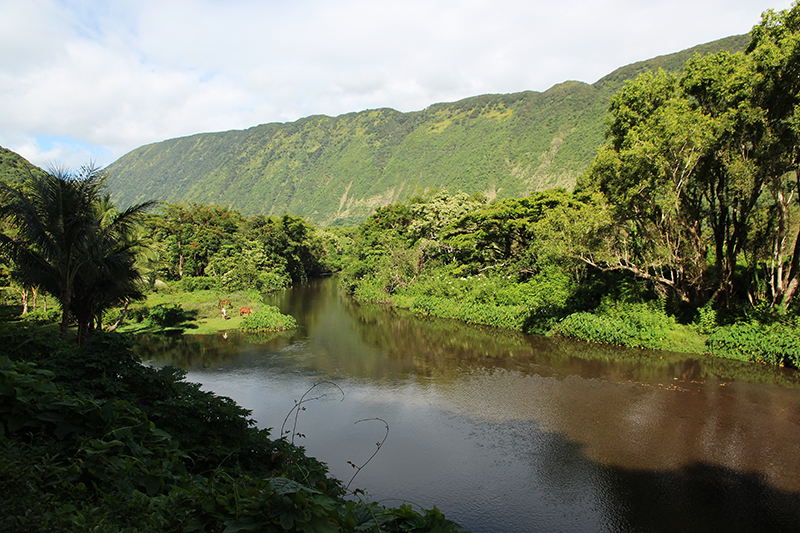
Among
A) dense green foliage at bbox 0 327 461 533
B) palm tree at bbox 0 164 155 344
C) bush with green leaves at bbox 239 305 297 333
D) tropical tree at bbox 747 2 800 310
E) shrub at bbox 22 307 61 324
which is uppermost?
tropical tree at bbox 747 2 800 310

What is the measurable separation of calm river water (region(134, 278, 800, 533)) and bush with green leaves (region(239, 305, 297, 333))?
2.41 metres

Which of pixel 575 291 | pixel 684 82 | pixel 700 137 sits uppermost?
pixel 684 82

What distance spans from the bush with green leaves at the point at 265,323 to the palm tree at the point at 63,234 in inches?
315

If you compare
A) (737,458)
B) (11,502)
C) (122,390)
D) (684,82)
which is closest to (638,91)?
(684,82)

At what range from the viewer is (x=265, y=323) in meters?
19.6

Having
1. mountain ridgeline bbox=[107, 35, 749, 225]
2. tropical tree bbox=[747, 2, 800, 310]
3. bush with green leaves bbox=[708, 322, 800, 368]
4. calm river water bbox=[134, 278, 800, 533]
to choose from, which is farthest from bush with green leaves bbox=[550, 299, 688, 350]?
mountain ridgeline bbox=[107, 35, 749, 225]

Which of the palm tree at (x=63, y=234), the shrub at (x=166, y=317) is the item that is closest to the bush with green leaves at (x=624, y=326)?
the palm tree at (x=63, y=234)

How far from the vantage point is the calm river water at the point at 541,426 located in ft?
22.0

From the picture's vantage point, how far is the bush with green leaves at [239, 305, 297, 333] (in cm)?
1952

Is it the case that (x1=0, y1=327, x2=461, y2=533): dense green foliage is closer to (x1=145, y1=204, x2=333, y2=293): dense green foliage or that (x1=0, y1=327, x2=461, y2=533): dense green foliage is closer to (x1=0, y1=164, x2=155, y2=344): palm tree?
(x1=0, y1=164, x2=155, y2=344): palm tree

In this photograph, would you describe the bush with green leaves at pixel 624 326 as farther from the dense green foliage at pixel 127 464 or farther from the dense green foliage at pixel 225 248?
the dense green foliage at pixel 225 248

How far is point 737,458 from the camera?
26.0ft

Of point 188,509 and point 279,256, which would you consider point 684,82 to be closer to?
point 188,509

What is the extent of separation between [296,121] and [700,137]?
653ft
